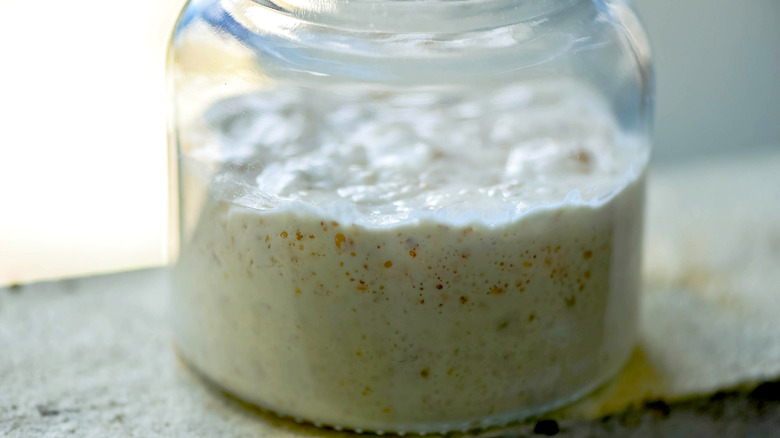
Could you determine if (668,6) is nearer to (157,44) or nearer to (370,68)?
(157,44)

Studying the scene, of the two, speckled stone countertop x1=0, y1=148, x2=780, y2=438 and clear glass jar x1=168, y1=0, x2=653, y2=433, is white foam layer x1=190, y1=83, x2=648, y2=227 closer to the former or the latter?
clear glass jar x1=168, y1=0, x2=653, y2=433

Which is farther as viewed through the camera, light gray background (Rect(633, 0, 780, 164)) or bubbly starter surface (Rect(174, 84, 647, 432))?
light gray background (Rect(633, 0, 780, 164))

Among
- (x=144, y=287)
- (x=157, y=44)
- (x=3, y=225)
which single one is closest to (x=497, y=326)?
(x=144, y=287)

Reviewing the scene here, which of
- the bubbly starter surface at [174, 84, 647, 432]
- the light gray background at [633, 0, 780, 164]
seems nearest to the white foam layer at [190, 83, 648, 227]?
the bubbly starter surface at [174, 84, 647, 432]

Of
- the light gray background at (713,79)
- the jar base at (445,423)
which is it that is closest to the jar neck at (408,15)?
the jar base at (445,423)

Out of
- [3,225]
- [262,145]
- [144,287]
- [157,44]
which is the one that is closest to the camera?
[262,145]

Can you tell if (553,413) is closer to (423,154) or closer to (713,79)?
(423,154)
